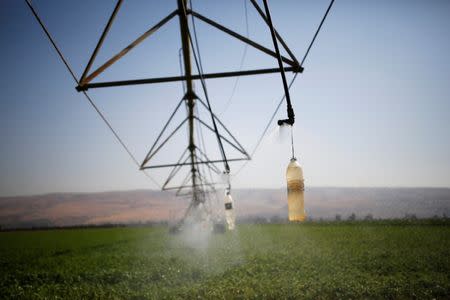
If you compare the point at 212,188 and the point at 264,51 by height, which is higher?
the point at 264,51

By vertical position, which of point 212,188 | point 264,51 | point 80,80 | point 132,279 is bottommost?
point 132,279

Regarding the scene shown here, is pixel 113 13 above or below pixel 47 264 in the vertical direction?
above

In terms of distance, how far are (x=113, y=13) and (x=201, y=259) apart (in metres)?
13.6

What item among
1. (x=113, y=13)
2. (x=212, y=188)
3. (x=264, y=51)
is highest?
(x=113, y=13)

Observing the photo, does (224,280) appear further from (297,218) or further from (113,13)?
(113,13)

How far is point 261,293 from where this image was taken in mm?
8141

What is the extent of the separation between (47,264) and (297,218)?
19049 mm

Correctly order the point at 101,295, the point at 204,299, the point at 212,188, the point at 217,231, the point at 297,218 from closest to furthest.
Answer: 1. the point at 297,218
2. the point at 204,299
3. the point at 101,295
4. the point at 212,188
5. the point at 217,231

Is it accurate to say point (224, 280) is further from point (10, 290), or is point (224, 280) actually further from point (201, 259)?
point (10, 290)

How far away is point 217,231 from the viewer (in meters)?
29.6

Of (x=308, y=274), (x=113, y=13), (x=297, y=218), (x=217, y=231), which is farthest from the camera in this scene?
(x=217, y=231)

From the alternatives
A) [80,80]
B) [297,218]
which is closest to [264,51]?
[297,218]

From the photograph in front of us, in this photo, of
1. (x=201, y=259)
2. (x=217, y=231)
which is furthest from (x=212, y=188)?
(x=217, y=231)

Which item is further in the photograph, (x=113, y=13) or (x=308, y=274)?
(x=308, y=274)
